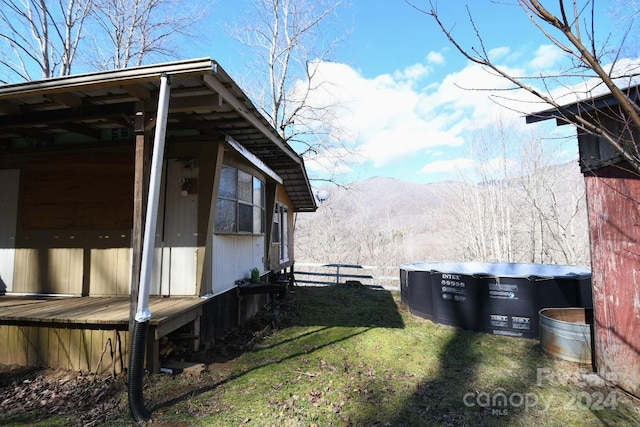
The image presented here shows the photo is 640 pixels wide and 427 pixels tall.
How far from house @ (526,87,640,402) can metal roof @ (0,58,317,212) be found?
3747 millimetres

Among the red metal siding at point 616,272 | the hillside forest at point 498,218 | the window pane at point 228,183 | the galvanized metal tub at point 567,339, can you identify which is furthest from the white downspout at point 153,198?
the hillside forest at point 498,218

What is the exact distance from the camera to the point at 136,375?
2965mm

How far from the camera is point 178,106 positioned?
377 cm

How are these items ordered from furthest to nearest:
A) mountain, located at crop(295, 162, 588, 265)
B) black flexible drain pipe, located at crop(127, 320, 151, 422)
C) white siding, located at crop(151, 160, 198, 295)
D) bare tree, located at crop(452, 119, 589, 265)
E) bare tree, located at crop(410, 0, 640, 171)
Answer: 1. mountain, located at crop(295, 162, 588, 265)
2. bare tree, located at crop(452, 119, 589, 265)
3. white siding, located at crop(151, 160, 198, 295)
4. black flexible drain pipe, located at crop(127, 320, 151, 422)
5. bare tree, located at crop(410, 0, 640, 171)

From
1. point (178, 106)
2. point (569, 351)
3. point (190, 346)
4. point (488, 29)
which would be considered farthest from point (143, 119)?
point (569, 351)

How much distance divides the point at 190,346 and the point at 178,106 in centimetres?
318

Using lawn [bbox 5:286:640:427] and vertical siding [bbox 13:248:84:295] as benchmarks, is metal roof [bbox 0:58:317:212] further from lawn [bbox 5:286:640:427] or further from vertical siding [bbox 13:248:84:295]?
lawn [bbox 5:286:640:427]

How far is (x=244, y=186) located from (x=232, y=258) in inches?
57.7

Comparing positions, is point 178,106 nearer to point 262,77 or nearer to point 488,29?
point 488,29

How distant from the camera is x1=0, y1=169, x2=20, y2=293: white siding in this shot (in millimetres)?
5422

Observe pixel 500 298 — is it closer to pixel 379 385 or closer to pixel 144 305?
pixel 379 385

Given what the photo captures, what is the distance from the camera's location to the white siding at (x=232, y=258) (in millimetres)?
5355

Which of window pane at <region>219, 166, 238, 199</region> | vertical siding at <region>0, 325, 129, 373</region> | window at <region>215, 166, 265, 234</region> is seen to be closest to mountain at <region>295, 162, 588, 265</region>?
window at <region>215, 166, 265, 234</region>

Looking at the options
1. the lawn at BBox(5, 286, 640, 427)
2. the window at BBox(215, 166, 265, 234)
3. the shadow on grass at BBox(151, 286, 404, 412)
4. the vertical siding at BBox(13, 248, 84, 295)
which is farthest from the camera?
the window at BBox(215, 166, 265, 234)
